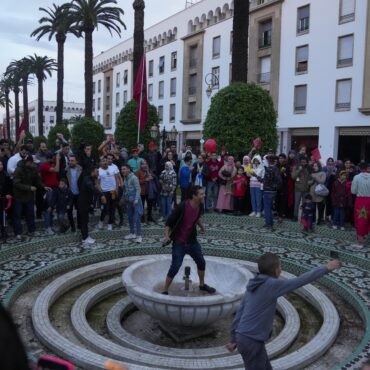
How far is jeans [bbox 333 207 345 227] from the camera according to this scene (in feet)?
37.6

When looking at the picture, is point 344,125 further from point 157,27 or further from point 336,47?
point 157,27

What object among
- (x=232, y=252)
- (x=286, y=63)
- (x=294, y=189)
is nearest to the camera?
(x=232, y=252)

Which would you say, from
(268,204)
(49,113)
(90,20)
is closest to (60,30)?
(90,20)

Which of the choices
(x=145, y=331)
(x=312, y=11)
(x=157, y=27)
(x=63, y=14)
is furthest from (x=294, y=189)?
(x=157, y=27)

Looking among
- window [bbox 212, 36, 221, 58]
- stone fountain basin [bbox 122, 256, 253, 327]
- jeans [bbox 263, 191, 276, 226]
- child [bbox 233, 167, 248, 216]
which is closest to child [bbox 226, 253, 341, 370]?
stone fountain basin [bbox 122, 256, 253, 327]

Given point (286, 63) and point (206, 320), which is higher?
point (286, 63)

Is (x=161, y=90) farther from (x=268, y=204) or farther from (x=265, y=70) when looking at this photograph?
(x=268, y=204)

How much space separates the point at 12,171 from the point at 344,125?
23067 millimetres

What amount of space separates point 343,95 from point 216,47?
1588 centimetres

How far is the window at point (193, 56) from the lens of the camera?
1697 inches

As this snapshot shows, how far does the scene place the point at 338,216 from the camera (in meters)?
11.6

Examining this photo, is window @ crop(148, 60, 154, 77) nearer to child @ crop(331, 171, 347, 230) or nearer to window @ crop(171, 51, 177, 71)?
window @ crop(171, 51, 177, 71)

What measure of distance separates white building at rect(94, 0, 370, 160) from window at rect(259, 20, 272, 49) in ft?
0.26

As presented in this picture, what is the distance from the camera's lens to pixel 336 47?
28.2 m
